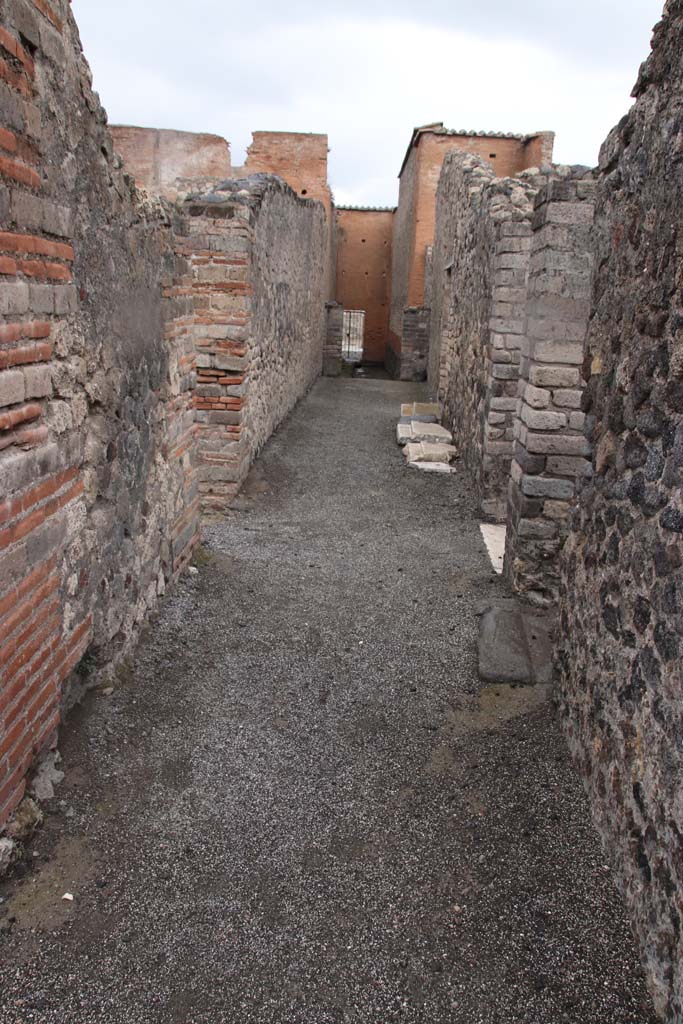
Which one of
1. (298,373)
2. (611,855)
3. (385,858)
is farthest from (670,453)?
(298,373)

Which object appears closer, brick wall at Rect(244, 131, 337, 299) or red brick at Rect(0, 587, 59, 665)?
red brick at Rect(0, 587, 59, 665)

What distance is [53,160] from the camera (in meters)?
2.74

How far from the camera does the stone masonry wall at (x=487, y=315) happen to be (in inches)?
270

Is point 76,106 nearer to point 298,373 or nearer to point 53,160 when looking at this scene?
point 53,160

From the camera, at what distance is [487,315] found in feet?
24.2

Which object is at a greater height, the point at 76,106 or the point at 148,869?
the point at 76,106

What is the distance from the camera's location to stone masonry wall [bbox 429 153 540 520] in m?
6.85

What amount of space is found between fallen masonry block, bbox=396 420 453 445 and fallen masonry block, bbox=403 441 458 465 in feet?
0.98

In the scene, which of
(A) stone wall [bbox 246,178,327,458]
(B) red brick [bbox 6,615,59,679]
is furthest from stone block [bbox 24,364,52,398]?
(A) stone wall [bbox 246,178,327,458]

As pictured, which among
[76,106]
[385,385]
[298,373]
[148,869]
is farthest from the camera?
[385,385]

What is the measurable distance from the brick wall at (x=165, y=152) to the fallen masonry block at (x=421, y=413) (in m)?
9.07

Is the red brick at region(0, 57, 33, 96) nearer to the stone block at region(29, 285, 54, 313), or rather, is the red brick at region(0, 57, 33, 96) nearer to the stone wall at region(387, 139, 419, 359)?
the stone block at region(29, 285, 54, 313)

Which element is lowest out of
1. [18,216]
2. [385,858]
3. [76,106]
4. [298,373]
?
[385,858]

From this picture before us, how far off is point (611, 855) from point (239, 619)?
265cm
